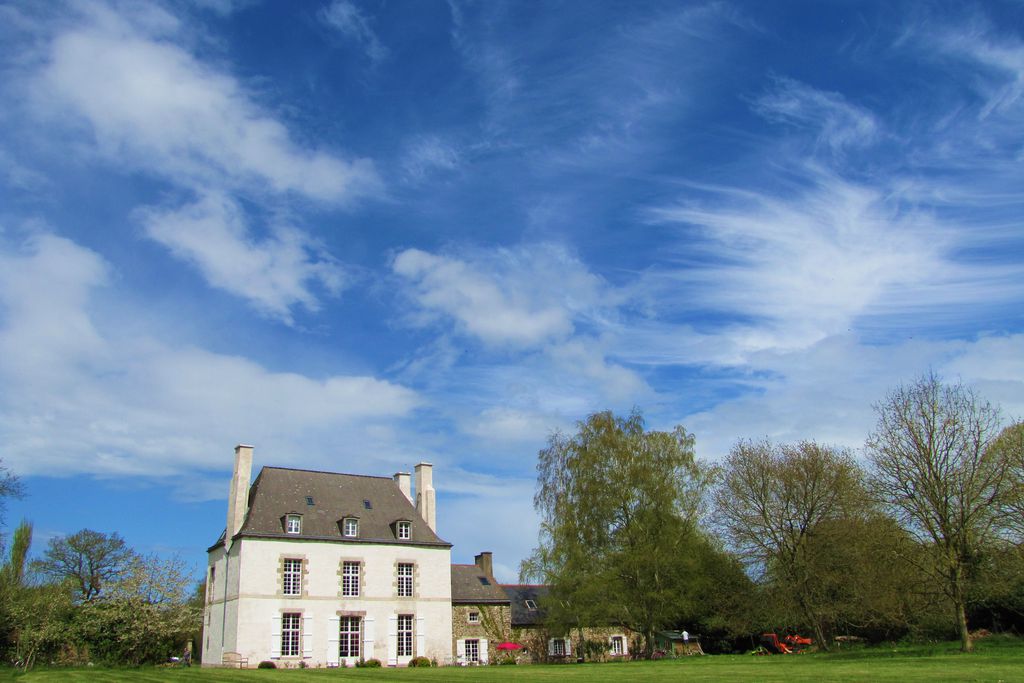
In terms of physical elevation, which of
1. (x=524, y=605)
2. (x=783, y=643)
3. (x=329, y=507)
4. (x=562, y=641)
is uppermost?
(x=329, y=507)

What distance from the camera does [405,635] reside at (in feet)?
142

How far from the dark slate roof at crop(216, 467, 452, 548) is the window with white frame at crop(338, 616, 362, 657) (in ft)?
13.4

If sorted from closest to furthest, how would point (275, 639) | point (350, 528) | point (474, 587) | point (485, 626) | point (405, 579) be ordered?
point (275, 639) < point (350, 528) < point (405, 579) < point (485, 626) < point (474, 587)

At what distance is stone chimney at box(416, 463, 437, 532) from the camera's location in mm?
47466

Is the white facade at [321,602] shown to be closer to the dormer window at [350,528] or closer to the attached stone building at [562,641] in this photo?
the dormer window at [350,528]

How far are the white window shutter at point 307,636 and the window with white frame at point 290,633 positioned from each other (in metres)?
0.20

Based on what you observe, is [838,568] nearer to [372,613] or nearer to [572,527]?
[572,527]

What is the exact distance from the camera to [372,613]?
139 feet

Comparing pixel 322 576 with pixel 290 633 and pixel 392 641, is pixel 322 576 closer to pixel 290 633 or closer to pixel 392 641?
pixel 290 633

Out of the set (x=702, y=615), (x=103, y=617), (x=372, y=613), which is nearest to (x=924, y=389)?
(x=702, y=615)

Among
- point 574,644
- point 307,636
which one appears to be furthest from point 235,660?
point 574,644

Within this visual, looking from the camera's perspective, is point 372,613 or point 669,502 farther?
point 372,613

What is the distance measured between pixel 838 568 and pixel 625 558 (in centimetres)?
977

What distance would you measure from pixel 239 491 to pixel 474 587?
15498 millimetres
